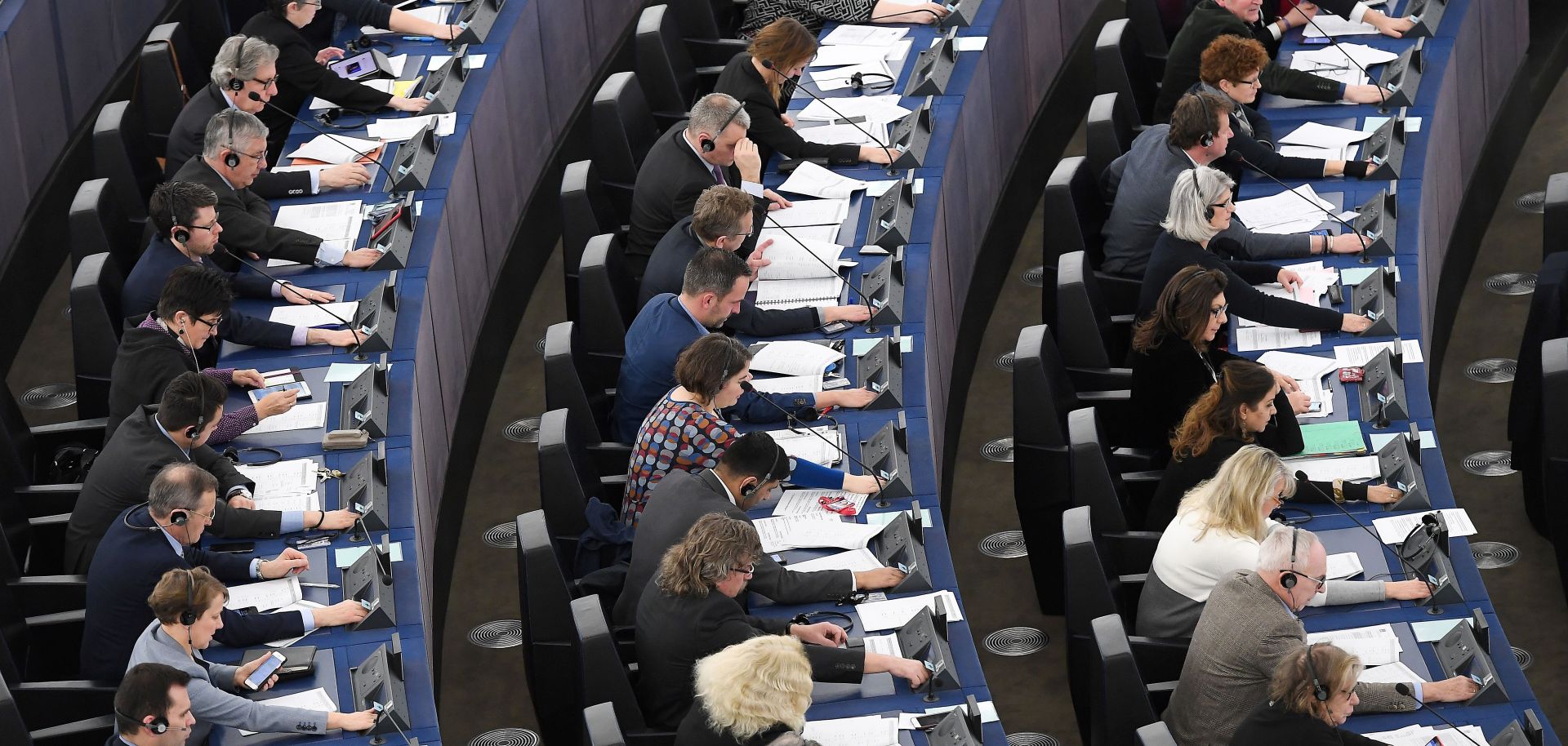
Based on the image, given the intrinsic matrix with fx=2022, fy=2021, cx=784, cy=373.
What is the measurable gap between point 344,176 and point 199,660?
7.76 ft

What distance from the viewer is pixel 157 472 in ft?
16.9

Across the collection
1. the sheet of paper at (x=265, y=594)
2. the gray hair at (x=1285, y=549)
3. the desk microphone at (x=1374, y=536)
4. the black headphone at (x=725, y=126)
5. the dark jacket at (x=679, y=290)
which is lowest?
the sheet of paper at (x=265, y=594)

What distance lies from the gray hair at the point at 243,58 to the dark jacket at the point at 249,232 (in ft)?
1.55

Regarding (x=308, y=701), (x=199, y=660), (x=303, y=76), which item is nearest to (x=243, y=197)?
(x=303, y=76)

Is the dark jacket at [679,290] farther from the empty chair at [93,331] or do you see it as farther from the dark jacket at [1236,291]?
the empty chair at [93,331]

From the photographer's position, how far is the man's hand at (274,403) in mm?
5551

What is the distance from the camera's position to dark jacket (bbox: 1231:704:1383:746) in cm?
409

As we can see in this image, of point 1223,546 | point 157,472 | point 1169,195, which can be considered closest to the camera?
point 1223,546

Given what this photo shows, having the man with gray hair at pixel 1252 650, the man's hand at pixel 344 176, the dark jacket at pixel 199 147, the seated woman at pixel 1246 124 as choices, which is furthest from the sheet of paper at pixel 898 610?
the dark jacket at pixel 199 147

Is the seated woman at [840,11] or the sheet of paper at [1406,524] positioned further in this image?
the seated woman at [840,11]

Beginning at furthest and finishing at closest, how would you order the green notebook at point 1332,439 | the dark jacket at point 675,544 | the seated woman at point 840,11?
1. the seated woman at point 840,11
2. the green notebook at point 1332,439
3. the dark jacket at point 675,544

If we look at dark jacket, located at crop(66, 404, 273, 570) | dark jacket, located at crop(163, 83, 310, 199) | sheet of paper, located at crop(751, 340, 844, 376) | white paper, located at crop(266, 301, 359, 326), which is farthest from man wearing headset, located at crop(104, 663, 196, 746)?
dark jacket, located at crop(163, 83, 310, 199)

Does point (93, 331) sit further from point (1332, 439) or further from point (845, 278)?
point (1332, 439)

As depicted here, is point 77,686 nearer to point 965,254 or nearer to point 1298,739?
point 1298,739
